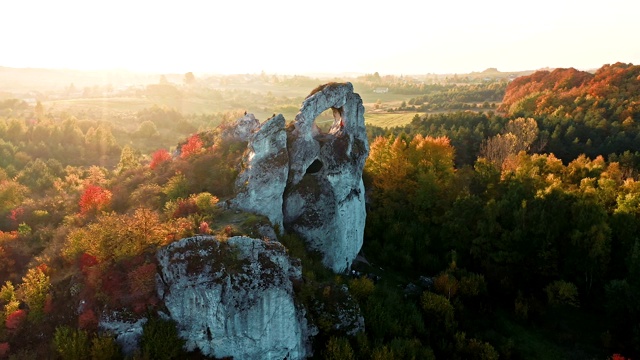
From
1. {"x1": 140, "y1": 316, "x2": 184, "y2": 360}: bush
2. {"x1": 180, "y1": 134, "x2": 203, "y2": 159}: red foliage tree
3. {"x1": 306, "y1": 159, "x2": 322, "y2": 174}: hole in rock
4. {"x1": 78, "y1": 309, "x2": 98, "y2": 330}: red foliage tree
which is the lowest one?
{"x1": 140, "y1": 316, "x2": 184, "y2": 360}: bush

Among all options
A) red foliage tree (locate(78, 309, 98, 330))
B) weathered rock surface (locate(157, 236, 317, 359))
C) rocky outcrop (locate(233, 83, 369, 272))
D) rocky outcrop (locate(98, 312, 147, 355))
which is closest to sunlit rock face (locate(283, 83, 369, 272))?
rocky outcrop (locate(233, 83, 369, 272))

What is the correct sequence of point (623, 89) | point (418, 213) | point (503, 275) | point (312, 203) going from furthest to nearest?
point (623, 89) < point (418, 213) < point (503, 275) < point (312, 203)

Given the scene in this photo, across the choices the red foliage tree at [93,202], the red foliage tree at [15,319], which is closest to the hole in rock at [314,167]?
the red foliage tree at [93,202]

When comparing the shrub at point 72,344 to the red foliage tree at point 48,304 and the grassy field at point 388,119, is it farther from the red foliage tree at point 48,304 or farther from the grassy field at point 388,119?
the grassy field at point 388,119

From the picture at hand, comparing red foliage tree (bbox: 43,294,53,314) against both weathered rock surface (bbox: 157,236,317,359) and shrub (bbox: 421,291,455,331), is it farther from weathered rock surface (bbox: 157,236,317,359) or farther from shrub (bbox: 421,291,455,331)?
shrub (bbox: 421,291,455,331)

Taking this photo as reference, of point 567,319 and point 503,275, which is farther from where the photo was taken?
point 503,275

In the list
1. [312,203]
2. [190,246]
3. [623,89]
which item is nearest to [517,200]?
[312,203]

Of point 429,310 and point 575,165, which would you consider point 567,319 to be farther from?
point 575,165
